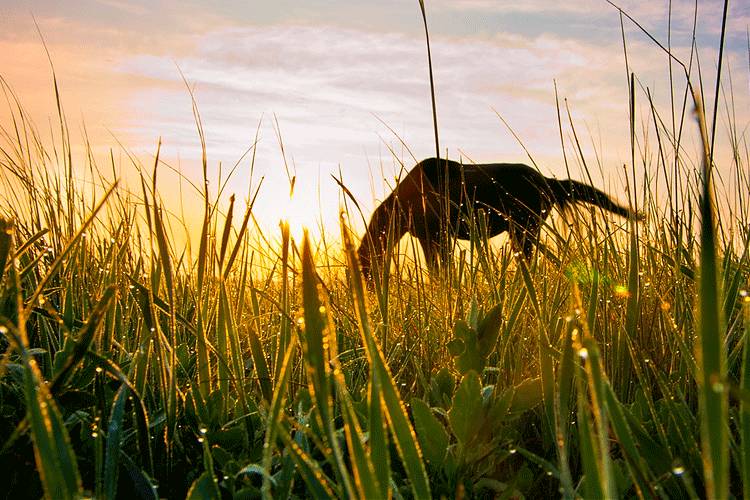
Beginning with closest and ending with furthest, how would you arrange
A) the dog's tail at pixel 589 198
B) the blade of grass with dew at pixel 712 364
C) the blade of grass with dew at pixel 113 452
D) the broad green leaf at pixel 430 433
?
1. the blade of grass with dew at pixel 712 364
2. the blade of grass with dew at pixel 113 452
3. the broad green leaf at pixel 430 433
4. the dog's tail at pixel 589 198

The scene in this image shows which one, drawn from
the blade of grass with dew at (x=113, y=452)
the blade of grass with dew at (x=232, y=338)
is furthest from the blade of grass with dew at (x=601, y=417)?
the blade of grass with dew at (x=232, y=338)

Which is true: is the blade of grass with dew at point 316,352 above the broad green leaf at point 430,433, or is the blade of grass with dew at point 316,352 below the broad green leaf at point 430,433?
above

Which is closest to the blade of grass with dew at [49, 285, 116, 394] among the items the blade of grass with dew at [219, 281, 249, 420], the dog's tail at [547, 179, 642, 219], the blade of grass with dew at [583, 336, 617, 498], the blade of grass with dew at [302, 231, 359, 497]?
the blade of grass with dew at [302, 231, 359, 497]

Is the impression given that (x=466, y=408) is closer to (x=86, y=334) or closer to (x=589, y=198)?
(x=86, y=334)

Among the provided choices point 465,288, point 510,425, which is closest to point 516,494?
point 510,425

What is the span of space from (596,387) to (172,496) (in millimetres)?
584

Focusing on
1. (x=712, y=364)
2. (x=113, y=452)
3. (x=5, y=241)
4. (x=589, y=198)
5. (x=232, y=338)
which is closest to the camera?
(x=712, y=364)

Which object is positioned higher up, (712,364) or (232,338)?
(712,364)

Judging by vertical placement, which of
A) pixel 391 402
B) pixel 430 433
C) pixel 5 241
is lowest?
pixel 430 433

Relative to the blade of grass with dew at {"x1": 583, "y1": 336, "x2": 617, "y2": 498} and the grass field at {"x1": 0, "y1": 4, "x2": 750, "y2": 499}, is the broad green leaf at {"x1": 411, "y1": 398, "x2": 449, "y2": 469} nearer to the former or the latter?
the grass field at {"x1": 0, "y1": 4, "x2": 750, "y2": 499}

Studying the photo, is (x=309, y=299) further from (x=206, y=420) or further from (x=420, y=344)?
(x=420, y=344)

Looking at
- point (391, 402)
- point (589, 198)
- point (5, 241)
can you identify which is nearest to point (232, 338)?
point (5, 241)

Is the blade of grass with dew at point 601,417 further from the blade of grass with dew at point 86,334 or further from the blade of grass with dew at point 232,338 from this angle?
the blade of grass with dew at point 232,338

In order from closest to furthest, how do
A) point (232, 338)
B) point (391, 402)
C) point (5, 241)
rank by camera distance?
point (391, 402) < point (5, 241) < point (232, 338)
